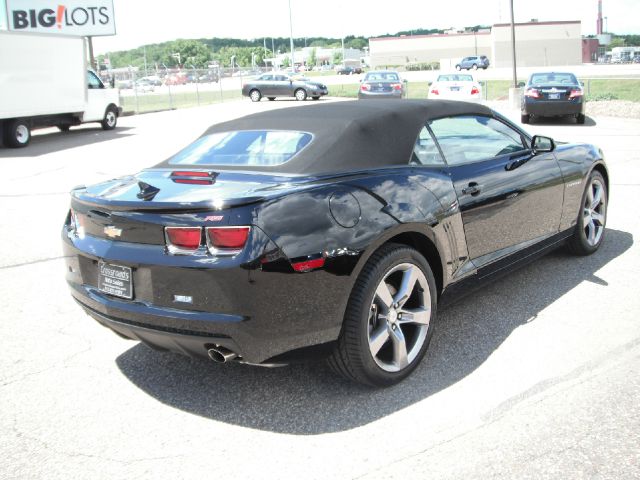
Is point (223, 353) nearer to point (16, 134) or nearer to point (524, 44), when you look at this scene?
point (16, 134)

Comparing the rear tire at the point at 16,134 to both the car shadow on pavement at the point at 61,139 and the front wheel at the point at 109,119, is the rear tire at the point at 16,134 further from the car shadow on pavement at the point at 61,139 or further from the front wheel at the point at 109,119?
the front wheel at the point at 109,119

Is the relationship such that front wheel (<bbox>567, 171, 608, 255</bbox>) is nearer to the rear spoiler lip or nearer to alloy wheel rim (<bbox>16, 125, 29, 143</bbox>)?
the rear spoiler lip

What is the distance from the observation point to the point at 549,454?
2.94 meters

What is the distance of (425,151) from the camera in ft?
13.7

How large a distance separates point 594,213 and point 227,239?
159 inches

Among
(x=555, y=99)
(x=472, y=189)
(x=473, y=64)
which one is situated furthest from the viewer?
(x=473, y=64)

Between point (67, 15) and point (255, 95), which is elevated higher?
point (67, 15)

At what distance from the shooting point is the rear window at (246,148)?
12.8 ft

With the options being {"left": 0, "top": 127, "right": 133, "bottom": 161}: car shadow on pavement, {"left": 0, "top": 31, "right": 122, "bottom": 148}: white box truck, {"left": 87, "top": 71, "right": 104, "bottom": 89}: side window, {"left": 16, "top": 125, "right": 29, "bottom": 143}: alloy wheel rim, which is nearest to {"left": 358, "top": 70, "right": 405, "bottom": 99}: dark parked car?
{"left": 0, "top": 127, "right": 133, "bottom": 161}: car shadow on pavement

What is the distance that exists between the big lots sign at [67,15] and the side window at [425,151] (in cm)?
3239

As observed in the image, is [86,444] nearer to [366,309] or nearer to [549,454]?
[366,309]

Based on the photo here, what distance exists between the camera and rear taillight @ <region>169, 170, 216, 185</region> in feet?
11.8

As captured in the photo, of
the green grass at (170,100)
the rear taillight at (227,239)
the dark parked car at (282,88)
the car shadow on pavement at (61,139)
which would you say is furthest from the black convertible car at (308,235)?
the dark parked car at (282,88)

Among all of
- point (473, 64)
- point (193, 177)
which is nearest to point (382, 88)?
point (193, 177)
